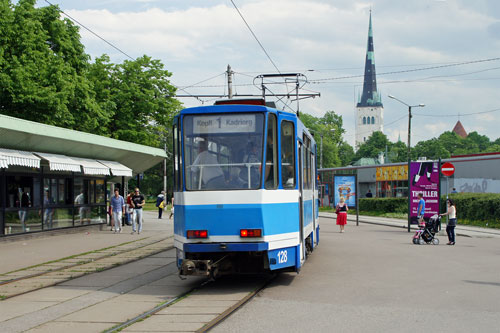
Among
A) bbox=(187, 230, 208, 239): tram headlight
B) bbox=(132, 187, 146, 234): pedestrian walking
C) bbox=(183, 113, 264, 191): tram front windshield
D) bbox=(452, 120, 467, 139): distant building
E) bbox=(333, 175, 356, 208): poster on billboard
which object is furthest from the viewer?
bbox=(452, 120, 467, 139): distant building

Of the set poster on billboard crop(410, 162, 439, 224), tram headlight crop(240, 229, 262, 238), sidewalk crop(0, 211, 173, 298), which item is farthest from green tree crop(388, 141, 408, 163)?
tram headlight crop(240, 229, 262, 238)

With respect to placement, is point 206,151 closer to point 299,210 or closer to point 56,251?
point 299,210

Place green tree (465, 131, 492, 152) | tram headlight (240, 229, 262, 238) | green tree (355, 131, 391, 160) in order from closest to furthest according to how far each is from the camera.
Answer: tram headlight (240, 229, 262, 238)
green tree (355, 131, 391, 160)
green tree (465, 131, 492, 152)

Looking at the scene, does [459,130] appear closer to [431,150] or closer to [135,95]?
[431,150]

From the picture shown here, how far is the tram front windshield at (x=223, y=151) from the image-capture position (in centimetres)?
1009

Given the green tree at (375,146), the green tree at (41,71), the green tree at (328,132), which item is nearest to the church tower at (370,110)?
the green tree at (375,146)

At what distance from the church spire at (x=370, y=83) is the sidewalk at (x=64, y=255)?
129 m

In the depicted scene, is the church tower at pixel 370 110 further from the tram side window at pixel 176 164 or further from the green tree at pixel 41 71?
the tram side window at pixel 176 164

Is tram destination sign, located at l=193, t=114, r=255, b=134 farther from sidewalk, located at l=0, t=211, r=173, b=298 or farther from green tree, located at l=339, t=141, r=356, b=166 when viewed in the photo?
green tree, located at l=339, t=141, r=356, b=166

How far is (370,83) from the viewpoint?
159250 millimetres

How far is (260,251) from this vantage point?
9.95 meters

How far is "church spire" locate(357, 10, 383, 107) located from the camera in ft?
479

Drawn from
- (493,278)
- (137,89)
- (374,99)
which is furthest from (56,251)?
→ (374,99)

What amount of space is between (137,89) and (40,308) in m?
32.5
